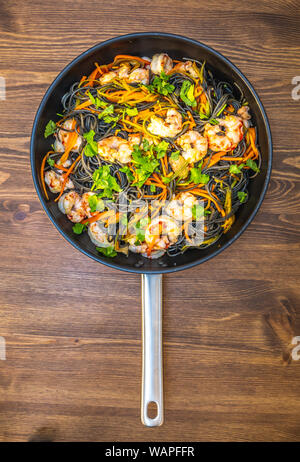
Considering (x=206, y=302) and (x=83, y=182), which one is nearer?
(x=83, y=182)

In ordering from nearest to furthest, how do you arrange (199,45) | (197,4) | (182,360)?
1. (199,45)
2. (197,4)
3. (182,360)

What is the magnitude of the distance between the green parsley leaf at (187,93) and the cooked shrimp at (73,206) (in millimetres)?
516

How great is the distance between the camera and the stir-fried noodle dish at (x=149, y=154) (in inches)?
47.4

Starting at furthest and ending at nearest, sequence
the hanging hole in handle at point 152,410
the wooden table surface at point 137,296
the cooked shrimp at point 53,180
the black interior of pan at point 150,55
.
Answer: the hanging hole in handle at point 152,410, the wooden table surface at point 137,296, the cooked shrimp at point 53,180, the black interior of pan at point 150,55

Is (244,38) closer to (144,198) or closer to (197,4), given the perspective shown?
(197,4)

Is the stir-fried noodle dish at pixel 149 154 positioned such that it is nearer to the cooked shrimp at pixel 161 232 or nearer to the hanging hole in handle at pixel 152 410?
the cooked shrimp at pixel 161 232

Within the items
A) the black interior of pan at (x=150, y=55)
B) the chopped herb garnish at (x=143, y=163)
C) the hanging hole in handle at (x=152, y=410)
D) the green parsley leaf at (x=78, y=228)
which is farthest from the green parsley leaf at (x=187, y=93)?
the hanging hole in handle at (x=152, y=410)

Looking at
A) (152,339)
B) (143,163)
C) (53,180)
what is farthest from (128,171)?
(152,339)

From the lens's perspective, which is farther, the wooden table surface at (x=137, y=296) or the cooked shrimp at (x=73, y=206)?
the wooden table surface at (x=137, y=296)

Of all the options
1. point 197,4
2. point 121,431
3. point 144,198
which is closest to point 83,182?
point 144,198

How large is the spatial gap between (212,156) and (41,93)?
73cm

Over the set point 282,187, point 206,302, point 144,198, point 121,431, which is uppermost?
point 282,187

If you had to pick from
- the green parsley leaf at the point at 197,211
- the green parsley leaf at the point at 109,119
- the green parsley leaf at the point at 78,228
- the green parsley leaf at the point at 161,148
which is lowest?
the green parsley leaf at the point at 78,228

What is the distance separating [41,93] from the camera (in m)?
1.39
